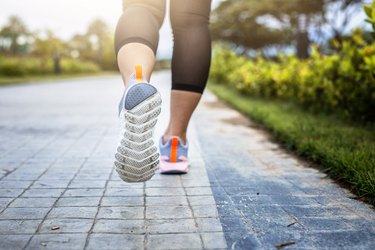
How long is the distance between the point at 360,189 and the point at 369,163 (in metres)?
0.31

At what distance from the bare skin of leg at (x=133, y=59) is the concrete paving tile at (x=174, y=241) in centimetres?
62

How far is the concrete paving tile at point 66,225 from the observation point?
1.52 meters

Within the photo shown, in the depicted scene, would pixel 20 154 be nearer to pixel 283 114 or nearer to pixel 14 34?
pixel 283 114

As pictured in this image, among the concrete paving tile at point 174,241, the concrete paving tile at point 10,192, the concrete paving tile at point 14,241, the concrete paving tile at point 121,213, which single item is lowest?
the concrete paving tile at point 10,192

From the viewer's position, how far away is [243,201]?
188 cm

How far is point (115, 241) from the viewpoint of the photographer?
143cm

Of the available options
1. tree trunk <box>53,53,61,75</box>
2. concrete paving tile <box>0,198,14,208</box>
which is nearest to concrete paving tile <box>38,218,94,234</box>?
concrete paving tile <box>0,198,14,208</box>

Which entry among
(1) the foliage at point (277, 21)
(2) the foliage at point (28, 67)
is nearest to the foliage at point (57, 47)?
(2) the foliage at point (28, 67)

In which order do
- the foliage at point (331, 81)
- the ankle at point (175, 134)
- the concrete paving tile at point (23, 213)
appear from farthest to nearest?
the foliage at point (331, 81)
the ankle at point (175, 134)
the concrete paving tile at point (23, 213)

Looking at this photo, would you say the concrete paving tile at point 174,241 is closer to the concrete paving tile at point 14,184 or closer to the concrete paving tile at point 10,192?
the concrete paving tile at point 10,192

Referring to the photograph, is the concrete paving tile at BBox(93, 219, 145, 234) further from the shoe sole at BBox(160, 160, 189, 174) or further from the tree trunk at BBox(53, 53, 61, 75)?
the tree trunk at BBox(53, 53, 61, 75)

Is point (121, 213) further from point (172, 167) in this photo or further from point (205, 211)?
point (172, 167)

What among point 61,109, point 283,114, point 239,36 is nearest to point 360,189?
point 283,114

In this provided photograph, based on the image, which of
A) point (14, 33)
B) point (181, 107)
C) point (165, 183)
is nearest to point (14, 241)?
point (165, 183)
